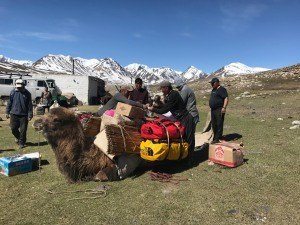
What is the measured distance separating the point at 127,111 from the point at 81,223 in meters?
2.99

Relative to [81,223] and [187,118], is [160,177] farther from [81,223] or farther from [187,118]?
[81,223]

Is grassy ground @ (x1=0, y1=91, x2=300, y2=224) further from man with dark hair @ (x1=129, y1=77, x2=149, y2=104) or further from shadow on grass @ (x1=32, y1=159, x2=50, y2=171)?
man with dark hair @ (x1=129, y1=77, x2=149, y2=104)

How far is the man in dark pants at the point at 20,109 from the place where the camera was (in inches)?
445

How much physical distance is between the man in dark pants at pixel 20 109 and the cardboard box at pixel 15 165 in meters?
3.12

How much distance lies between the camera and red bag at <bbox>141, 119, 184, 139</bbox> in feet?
23.8

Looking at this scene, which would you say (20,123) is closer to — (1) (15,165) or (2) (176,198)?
(1) (15,165)

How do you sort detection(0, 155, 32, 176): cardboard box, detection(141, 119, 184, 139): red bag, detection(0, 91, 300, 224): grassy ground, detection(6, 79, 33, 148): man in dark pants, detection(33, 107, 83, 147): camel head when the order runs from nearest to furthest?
detection(0, 91, 300, 224): grassy ground → detection(33, 107, 83, 147): camel head → detection(141, 119, 184, 139): red bag → detection(0, 155, 32, 176): cardboard box → detection(6, 79, 33, 148): man in dark pants

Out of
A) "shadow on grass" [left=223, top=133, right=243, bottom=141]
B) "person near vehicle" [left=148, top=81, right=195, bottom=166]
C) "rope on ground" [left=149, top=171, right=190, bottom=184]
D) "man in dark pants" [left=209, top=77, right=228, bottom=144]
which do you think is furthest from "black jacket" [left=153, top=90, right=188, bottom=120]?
"shadow on grass" [left=223, top=133, right=243, bottom=141]

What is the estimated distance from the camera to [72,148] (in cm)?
715

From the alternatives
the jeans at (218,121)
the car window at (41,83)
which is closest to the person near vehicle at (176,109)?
the jeans at (218,121)

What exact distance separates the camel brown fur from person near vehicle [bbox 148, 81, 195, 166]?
1.76 m

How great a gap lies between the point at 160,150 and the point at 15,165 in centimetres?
350

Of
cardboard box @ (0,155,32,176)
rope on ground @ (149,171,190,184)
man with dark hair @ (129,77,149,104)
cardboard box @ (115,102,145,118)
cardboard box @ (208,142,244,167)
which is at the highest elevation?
man with dark hair @ (129,77,149,104)

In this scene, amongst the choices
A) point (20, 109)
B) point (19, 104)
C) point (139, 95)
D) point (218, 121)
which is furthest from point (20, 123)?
point (218, 121)
